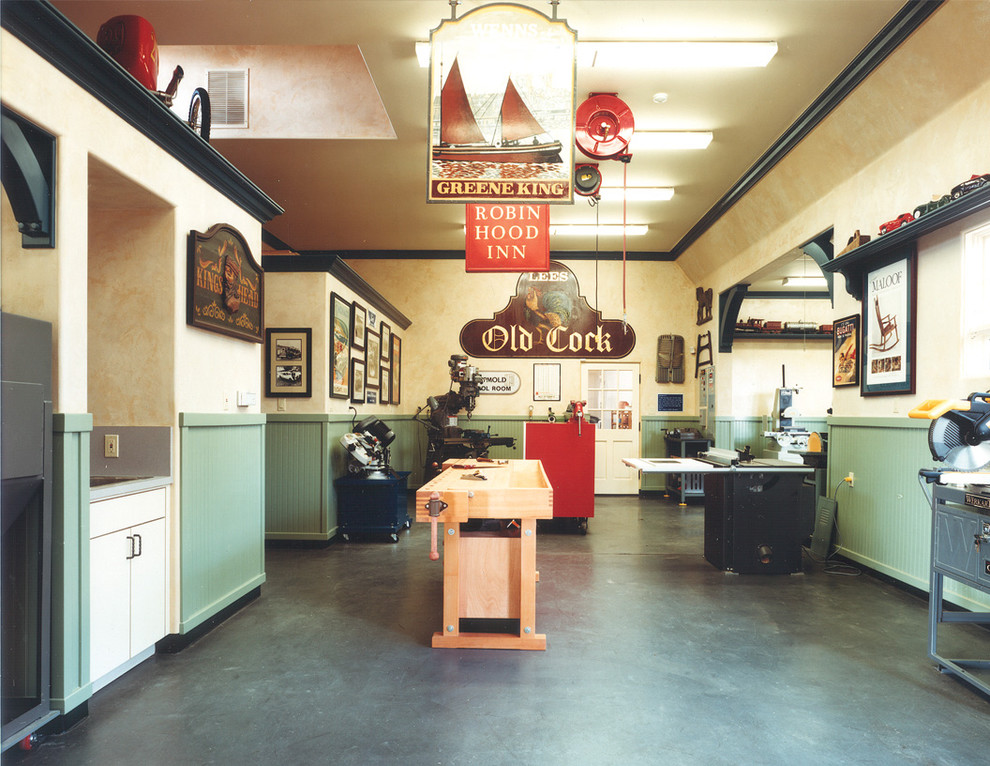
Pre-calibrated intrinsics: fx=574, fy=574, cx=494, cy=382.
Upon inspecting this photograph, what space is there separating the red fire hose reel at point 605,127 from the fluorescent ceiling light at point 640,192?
2.04 meters

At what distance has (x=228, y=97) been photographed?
5461mm

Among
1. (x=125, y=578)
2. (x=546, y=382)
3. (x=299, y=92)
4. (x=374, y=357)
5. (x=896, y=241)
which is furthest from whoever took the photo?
(x=546, y=382)

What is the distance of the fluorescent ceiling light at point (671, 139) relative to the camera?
5.43 meters

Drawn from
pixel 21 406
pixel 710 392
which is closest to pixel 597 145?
pixel 21 406

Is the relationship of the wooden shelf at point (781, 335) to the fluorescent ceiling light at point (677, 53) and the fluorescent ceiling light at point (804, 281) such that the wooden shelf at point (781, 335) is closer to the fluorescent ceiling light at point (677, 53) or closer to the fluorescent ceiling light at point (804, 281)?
the fluorescent ceiling light at point (804, 281)

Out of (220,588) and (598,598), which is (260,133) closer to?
(220,588)

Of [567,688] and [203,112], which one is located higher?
[203,112]

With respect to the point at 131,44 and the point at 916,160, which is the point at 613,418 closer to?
the point at 916,160

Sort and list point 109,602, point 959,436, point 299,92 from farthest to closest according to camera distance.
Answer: point 299,92 → point 959,436 → point 109,602

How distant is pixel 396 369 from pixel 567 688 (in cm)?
672

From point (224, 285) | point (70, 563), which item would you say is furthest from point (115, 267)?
point (70, 563)

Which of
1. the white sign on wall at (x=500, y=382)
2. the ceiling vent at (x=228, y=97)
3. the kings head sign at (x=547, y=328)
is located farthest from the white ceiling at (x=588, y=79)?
the white sign on wall at (x=500, y=382)

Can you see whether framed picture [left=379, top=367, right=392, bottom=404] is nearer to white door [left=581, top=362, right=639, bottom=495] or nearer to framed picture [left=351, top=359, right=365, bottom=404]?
framed picture [left=351, top=359, right=365, bottom=404]

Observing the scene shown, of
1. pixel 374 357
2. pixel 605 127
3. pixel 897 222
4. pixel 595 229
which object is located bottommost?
pixel 374 357
